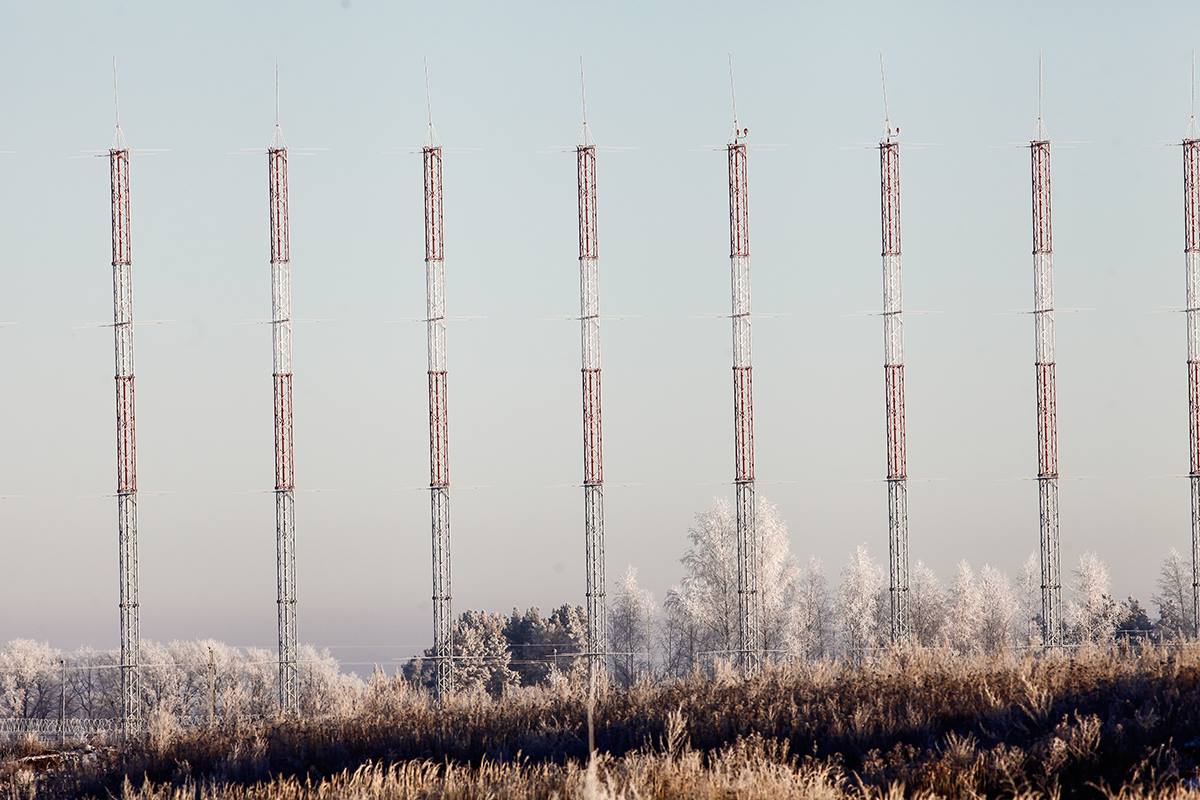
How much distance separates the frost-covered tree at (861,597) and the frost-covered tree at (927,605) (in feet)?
5.81

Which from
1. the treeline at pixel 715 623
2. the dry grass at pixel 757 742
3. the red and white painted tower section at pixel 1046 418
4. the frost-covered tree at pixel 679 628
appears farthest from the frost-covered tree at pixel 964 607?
the dry grass at pixel 757 742

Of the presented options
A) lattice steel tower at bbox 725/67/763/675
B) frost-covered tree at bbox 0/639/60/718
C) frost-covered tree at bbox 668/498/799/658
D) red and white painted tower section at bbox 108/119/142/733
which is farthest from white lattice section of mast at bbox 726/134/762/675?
frost-covered tree at bbox 0/639/60/718

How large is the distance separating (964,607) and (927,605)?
1811mm

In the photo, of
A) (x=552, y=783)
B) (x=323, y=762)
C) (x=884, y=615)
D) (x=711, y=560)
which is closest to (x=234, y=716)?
(x=323, y=762)

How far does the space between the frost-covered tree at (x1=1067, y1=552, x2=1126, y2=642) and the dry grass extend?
52.0 m

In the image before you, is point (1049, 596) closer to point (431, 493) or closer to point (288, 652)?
point (431, 493)

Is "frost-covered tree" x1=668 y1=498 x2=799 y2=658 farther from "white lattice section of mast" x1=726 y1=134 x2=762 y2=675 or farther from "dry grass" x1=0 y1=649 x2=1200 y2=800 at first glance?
"dry grass" x1=0 y1=649 x2=1200 y2=800

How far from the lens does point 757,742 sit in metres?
13.6

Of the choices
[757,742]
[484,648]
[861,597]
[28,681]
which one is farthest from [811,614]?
[757,742]

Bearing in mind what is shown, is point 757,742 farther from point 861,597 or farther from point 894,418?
point 861,597

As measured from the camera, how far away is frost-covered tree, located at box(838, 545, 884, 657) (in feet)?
257

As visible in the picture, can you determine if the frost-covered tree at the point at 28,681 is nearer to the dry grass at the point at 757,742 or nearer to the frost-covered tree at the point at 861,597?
the frost-covered tree at the point at 861,597

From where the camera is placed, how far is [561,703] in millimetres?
18344

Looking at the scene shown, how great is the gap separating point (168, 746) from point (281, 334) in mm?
19287
